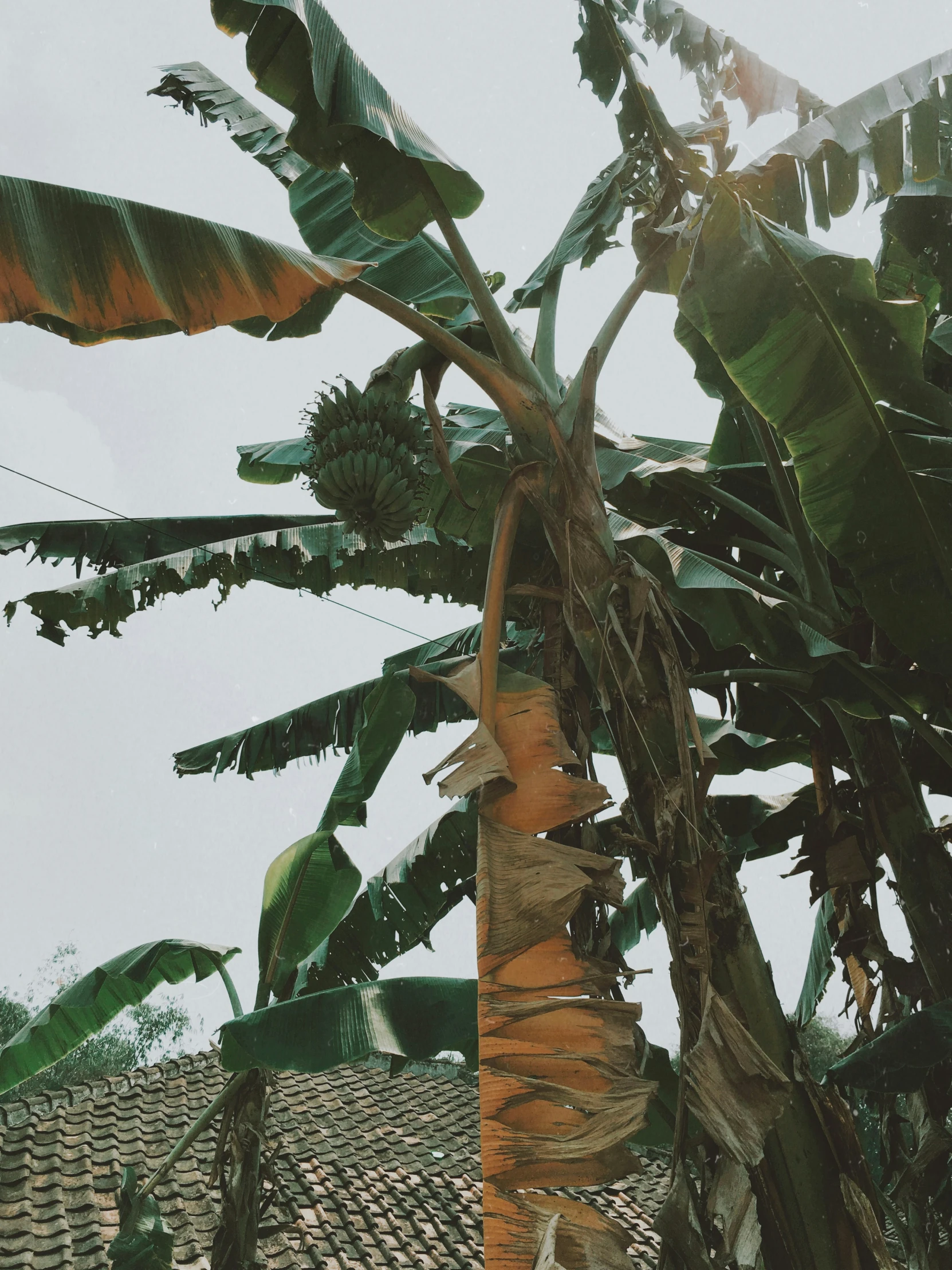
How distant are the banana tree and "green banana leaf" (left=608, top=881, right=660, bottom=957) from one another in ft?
3.44

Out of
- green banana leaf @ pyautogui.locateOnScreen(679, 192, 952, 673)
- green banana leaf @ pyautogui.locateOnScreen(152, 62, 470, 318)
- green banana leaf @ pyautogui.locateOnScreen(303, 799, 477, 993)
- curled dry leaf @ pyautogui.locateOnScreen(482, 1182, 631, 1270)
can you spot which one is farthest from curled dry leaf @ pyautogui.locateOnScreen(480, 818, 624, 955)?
green banana leaf @ pyautogui.locateOnScreen(152, 62, 470, 318)

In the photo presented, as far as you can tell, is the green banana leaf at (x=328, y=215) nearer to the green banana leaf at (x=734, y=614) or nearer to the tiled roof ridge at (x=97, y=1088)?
the green banana leaf at (x=734, y=614)

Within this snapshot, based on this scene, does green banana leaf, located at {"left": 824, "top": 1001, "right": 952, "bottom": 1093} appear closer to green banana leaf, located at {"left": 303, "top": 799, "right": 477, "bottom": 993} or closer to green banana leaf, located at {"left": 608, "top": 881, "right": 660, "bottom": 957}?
green banana leaf, located at {"left": 303, "top": 799, "right": 477, "bottom": 993}

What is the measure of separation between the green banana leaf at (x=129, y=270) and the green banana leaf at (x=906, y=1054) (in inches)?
81.0

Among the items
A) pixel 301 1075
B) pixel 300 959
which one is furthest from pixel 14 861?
pixel 300 959

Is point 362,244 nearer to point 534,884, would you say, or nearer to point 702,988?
point 534,884

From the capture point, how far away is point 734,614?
2.65m

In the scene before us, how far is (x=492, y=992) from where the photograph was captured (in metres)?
1.59

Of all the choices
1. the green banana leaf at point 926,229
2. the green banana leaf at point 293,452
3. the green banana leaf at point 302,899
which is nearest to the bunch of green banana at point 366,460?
A: the green banana leaf at point 293,452

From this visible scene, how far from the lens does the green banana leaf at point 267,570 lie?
3.10m

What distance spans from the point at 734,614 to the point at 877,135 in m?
1.32

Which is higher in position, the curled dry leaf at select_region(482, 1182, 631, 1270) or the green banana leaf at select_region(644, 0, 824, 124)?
the green banana leaf at select_region(644, 0, 824, 124)

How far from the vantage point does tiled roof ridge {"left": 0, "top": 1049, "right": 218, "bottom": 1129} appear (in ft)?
22.0

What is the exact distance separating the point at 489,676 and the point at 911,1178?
1.89 metres
